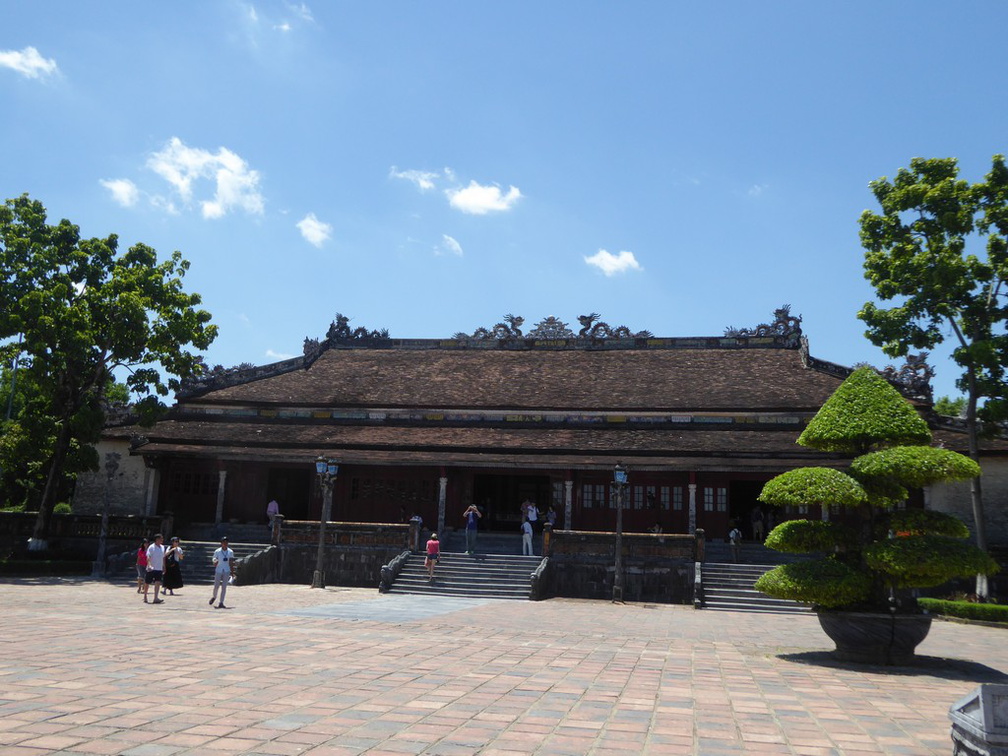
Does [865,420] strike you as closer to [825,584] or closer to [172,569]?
[825,584]

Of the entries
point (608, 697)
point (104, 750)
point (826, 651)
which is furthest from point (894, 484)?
point (104, 750)

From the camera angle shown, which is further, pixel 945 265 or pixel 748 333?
pixel 748 333

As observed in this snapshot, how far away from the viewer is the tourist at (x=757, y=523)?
85.9 feet

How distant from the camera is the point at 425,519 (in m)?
27.7

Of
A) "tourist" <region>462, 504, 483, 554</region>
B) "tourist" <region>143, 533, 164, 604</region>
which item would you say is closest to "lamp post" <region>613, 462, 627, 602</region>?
"tourist" <region>462, 504, 483, 554</region>

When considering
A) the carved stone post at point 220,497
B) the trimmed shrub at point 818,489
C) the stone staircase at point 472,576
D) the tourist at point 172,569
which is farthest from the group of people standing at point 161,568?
the trimmed shrub at point 818,489

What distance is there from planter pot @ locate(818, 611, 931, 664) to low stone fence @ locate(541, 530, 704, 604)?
10334 mm

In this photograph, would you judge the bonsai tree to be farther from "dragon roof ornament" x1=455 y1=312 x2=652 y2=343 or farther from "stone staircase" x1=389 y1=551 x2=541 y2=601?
"dragon roof ornament" x1=455 y1=312 x2=652 y2=343

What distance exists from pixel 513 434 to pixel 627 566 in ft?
26.3

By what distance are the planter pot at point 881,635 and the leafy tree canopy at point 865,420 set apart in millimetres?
2617

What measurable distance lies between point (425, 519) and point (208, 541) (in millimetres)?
7040

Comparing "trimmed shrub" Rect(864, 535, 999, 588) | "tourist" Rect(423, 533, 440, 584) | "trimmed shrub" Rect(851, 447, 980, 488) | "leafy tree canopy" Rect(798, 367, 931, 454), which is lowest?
"tourist" Rect(423, 533, 440, 584)

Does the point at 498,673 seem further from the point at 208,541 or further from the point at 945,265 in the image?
the point at 208,541

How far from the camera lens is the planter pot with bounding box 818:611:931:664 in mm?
10992
